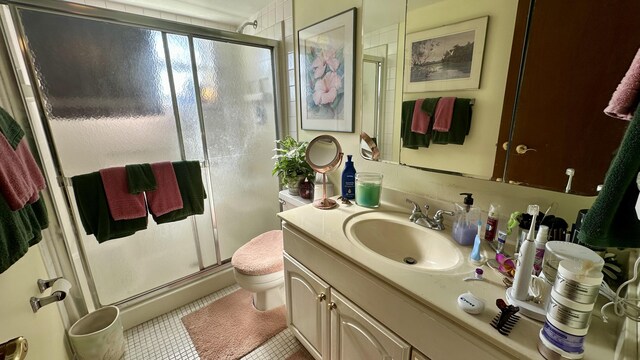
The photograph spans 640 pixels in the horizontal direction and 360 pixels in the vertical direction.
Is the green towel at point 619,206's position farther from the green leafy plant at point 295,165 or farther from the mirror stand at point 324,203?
the green leafy plant at point 295,165

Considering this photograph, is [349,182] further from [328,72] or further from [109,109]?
[109,109]

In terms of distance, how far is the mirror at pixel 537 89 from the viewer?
72 cm

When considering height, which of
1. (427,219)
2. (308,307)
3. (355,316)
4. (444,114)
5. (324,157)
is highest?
(444,114)

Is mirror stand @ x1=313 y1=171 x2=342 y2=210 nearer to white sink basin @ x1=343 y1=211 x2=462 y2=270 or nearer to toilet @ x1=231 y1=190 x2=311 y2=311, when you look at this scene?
white sink basin @ x1=343 y1=211 x2=462 y2=270

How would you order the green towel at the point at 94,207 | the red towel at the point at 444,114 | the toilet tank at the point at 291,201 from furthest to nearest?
the toilet tank at the point at 291,201, the green towel at the point at 94,207, the red towel at the point at 444,114

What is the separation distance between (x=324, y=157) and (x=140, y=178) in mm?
1026

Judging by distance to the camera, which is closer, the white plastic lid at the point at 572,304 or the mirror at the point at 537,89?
the white plastic lid at the point at 572,304

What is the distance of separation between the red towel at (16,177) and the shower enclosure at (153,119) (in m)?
0.50

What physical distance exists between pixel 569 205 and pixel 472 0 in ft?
2.60

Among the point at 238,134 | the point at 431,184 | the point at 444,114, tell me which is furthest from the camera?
the point at 238,134

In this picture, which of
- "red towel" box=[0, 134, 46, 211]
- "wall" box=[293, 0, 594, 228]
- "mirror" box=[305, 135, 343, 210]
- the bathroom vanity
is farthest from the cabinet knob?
"red towel" box=[0, 134, 46, 211]

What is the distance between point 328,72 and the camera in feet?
5.10

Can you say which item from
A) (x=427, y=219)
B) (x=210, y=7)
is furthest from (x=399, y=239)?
(x=210, y=7)

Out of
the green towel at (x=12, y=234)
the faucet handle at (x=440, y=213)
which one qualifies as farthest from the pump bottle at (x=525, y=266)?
the green towel at (x=12, y=234)
